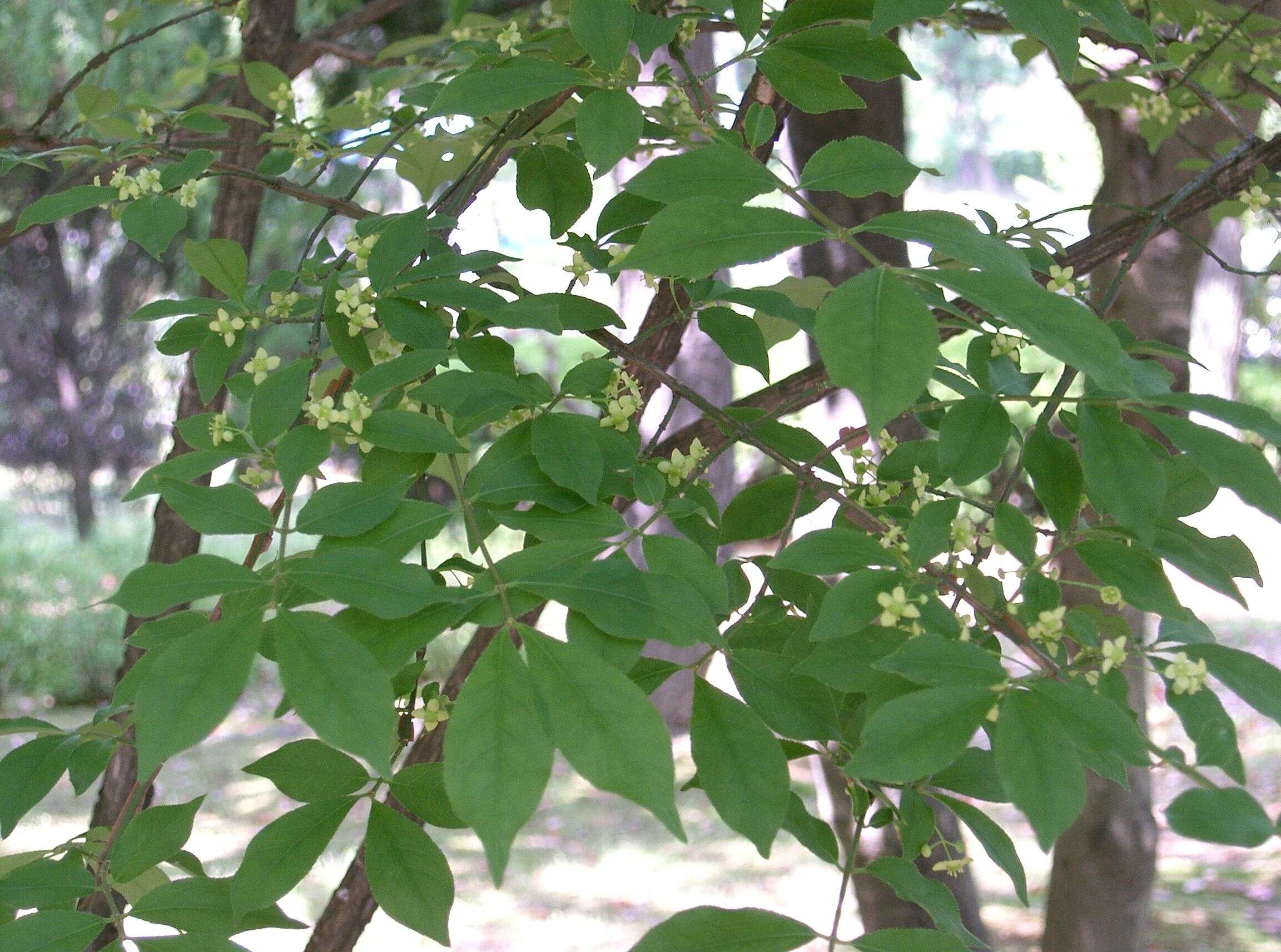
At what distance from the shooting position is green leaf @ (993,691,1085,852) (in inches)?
14.3

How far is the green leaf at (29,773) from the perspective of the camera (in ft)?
1.81

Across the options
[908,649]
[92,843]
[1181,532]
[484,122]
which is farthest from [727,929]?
[484,122]

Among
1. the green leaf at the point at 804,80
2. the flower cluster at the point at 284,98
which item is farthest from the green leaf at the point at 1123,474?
the flower cluster at the point at 284,98

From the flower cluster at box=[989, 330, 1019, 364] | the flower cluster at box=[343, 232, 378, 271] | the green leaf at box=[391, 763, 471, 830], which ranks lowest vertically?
the green leaf at box=[391, 763, 471, 830]

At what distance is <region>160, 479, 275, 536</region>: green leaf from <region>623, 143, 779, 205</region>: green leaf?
8.2 inches

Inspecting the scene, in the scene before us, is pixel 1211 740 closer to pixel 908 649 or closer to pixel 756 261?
pixel 908 649

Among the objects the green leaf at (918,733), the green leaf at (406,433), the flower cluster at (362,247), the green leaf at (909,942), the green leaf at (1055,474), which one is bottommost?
the green leaf at (909,942)

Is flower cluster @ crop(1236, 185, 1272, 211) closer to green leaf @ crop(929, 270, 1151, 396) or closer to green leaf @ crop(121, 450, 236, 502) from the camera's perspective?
green leaf @ crop(929, 270, 1151, 396)

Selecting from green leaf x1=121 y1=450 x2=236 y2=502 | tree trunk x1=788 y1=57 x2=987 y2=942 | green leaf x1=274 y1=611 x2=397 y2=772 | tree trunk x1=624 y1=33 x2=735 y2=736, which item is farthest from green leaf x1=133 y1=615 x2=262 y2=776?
tree trunk x1=624 y1=33 x2=735 y2=736

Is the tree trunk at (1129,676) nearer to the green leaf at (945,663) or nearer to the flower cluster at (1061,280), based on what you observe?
the flower cluster at (1061,280)

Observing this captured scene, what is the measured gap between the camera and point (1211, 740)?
0.39 metres

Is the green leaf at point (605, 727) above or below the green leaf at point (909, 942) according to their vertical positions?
above

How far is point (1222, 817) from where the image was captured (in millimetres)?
347

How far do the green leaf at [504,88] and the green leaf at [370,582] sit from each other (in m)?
0.22
